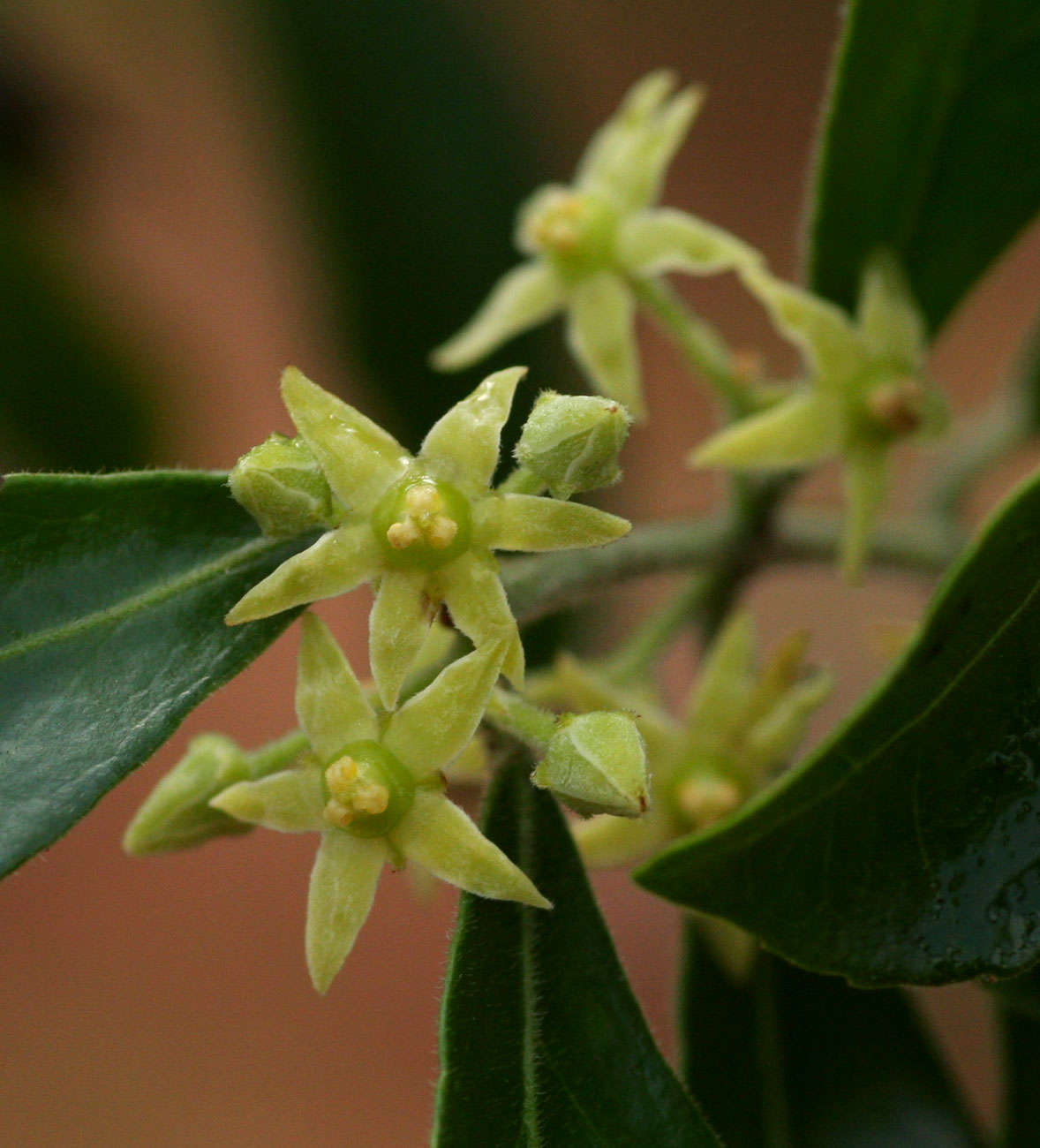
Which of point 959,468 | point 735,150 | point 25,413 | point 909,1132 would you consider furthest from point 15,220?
A: point 735,150

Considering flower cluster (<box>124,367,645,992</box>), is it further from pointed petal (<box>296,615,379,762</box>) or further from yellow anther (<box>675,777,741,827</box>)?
yellow anther (<box>675,777,741,827</box>)

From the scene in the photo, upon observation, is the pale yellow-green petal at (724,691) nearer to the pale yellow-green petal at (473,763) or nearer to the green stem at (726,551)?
the green stem at (726,551)

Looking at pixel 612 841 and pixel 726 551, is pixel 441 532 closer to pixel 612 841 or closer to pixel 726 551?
pixel 612 841

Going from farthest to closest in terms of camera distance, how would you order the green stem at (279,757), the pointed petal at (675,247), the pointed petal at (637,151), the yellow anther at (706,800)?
1. the pointed petal at (637,151)
2. the pointed petal at (675,247)
3. the yellow anther at (706,800)
4. the green stem at (279,757)

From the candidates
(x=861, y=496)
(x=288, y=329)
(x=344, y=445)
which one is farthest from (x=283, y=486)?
(x=288, y=329)

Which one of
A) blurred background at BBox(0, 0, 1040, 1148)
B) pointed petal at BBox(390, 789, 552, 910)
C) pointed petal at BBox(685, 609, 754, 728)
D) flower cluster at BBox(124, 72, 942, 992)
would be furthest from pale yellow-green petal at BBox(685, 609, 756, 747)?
blurred background at BBox(0, 0, 1040, 1148)

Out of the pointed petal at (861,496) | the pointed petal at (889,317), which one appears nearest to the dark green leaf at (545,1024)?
the pointed petal at (861,496)

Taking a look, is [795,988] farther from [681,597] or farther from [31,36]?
[31,36]
